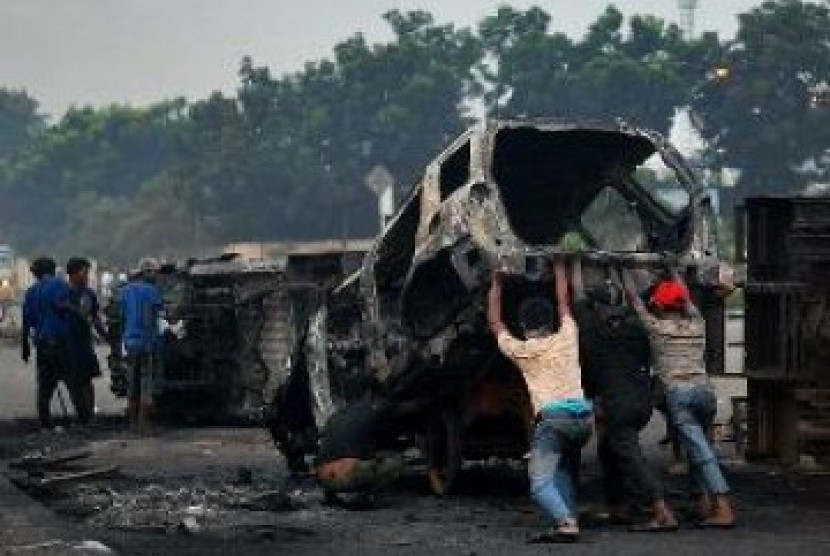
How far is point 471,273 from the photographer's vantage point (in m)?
10.3

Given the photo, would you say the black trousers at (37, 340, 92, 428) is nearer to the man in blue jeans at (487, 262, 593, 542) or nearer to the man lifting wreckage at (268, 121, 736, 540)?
the man lifting wreckage at (268, 121, 736, 540)

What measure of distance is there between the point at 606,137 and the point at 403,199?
5.24 ft

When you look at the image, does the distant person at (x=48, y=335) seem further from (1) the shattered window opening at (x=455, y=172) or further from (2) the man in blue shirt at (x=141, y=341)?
(1) the shattered window opening at (x=455, y=172)

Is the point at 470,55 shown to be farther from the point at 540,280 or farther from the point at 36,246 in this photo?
the point at 540,280

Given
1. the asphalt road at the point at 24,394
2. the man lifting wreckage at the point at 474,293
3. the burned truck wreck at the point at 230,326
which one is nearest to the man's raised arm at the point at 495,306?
the man lifting wreckage at the point at 474,293

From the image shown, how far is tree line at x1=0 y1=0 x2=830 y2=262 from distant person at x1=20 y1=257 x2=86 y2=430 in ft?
153

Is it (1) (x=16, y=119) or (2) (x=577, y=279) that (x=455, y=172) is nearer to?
(2) (x=577, y=279)

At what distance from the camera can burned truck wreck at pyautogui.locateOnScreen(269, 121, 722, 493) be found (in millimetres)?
10438

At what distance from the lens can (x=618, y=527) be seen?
969 centimetres

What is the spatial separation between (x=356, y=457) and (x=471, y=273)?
5.10 feet

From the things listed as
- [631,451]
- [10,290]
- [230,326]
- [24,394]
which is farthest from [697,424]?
[10,290]

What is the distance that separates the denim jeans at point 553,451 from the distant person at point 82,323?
337 inches

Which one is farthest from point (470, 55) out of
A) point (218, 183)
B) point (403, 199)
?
A: point (403, 199)

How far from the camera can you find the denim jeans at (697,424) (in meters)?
9.59
